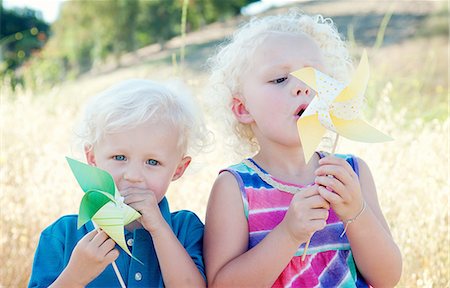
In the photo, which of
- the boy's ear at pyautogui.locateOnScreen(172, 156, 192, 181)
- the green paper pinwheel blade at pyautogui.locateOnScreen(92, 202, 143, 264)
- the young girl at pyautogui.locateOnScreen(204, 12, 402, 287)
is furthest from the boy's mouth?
the green paper pinwheel blade at pyautogui.locateOnScreen(92, 202, 143, 264)

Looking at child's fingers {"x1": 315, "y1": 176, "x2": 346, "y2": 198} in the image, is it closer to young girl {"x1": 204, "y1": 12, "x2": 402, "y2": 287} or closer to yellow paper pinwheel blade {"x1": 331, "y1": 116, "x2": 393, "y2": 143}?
young girl {"x1": 204, "y1": 12, "x2": 402, "y2": 287}

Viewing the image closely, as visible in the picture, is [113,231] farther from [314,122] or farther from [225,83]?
[225,83]

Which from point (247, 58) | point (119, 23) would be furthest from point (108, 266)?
point (119, 23)

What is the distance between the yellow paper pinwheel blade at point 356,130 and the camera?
6.21ft

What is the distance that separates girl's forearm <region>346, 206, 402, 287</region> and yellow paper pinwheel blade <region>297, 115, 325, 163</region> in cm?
27

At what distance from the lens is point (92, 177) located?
1.86 meters

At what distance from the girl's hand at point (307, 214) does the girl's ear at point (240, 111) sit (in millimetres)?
420

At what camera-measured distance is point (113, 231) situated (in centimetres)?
180

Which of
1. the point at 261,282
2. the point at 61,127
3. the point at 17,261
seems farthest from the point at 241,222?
the point at 61,127

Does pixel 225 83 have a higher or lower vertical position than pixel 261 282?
higher

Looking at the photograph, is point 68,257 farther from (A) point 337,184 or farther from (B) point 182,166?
(A) point 337,184

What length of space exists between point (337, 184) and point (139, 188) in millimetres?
549

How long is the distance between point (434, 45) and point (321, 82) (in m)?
8.22

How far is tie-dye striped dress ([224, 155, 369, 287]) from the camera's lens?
206cm
